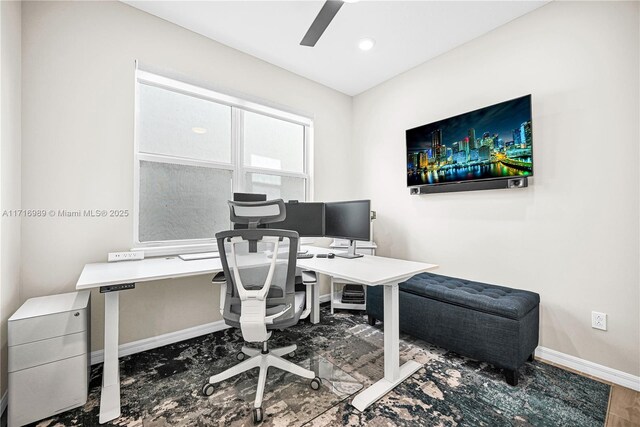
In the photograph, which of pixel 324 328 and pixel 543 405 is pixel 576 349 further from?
pixel 324 328

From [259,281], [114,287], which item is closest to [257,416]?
[259,281]

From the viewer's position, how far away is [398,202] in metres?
3.21

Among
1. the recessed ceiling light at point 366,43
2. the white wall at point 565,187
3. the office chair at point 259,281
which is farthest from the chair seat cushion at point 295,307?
the recessed ceiling light at point 366,43

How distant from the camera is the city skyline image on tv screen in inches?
84.9

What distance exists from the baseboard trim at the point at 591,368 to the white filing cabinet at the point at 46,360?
3.20 m

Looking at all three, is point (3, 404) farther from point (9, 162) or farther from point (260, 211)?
point (260, 211)

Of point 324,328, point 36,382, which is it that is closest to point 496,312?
point 324,328

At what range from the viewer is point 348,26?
2408 millimetres

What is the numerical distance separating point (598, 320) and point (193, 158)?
3.51 meters

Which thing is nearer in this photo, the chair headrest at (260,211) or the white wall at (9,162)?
the white wall at (9,162)

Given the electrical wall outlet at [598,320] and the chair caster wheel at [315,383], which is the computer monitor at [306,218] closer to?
the chair caster wheel at [315,383]

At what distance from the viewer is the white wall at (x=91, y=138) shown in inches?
73.1

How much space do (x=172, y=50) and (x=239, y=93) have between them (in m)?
0.65

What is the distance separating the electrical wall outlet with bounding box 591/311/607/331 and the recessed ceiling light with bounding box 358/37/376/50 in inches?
113
